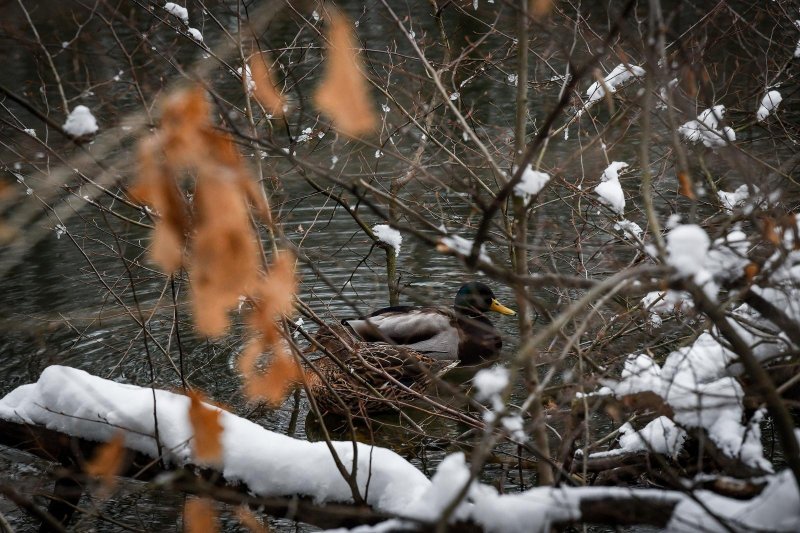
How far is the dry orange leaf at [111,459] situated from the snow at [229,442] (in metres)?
0.04

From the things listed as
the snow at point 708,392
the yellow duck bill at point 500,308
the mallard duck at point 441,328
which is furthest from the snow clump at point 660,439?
the yellow duck bill at point 500,308

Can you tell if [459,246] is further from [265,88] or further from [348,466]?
[265,88]

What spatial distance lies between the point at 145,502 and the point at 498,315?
371 cm

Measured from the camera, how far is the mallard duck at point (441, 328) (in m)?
6.81

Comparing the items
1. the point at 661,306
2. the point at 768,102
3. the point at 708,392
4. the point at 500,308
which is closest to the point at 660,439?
the point at 708,392

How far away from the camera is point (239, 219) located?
7.33 ft

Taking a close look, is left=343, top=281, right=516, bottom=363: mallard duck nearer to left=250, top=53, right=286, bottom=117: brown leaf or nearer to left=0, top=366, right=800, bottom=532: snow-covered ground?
left=250, top=53, right=286, bottom=117: brown leaf

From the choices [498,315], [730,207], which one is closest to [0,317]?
[498,315]

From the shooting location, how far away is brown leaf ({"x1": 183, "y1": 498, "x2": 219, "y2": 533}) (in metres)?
4.22

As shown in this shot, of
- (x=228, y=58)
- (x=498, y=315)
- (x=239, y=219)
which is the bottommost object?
(x=239, y=219)

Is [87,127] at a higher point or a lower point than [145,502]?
higher

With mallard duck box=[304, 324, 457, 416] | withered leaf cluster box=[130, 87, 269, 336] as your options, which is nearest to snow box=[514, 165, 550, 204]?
withered leaf cluster box=[130, 87, 269, 336]

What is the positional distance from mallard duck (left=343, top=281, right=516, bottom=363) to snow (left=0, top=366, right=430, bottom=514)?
2761 mm

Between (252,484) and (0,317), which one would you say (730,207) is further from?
(0,317)
